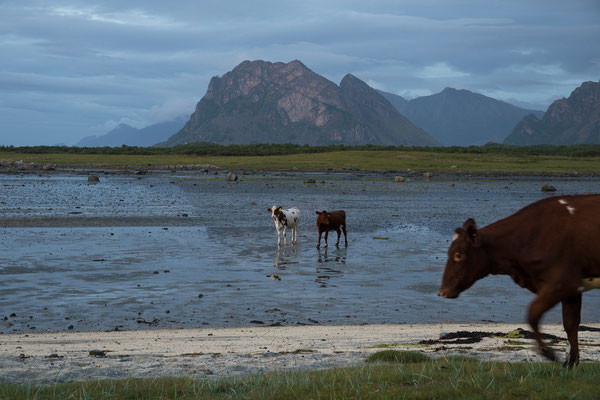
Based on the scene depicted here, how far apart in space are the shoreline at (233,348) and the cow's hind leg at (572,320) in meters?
0.83

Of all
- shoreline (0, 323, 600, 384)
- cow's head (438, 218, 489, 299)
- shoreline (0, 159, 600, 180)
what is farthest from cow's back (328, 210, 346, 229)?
shoreline (0, 159, 600, 180)

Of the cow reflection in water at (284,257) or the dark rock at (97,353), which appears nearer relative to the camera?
the dark rock at (97,353)

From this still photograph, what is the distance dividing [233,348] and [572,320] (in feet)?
19.2

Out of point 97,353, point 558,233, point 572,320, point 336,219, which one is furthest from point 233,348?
point 336,219

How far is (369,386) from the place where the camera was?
25.2 ft

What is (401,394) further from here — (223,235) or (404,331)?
(223,235)

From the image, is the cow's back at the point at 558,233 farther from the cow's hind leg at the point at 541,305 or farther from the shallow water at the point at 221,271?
the shallow water at the point at 221,271

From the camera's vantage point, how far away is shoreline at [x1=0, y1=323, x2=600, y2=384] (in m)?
9.73

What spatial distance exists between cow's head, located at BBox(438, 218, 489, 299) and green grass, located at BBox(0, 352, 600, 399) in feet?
3.50

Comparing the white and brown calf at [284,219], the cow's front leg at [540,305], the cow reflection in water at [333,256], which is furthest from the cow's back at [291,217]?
the cow's front leg at [540,305]

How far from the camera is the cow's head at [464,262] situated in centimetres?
873

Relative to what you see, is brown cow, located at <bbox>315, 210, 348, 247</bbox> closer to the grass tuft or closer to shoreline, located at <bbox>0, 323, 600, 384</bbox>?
shoreline, located at <bbox>0, 323, 600, 384</bbox>

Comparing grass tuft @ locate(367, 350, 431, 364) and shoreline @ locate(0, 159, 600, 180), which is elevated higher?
shoreline @ locate(0, 159, 600, 180)

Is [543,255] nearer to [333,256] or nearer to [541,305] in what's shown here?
[541,305]
